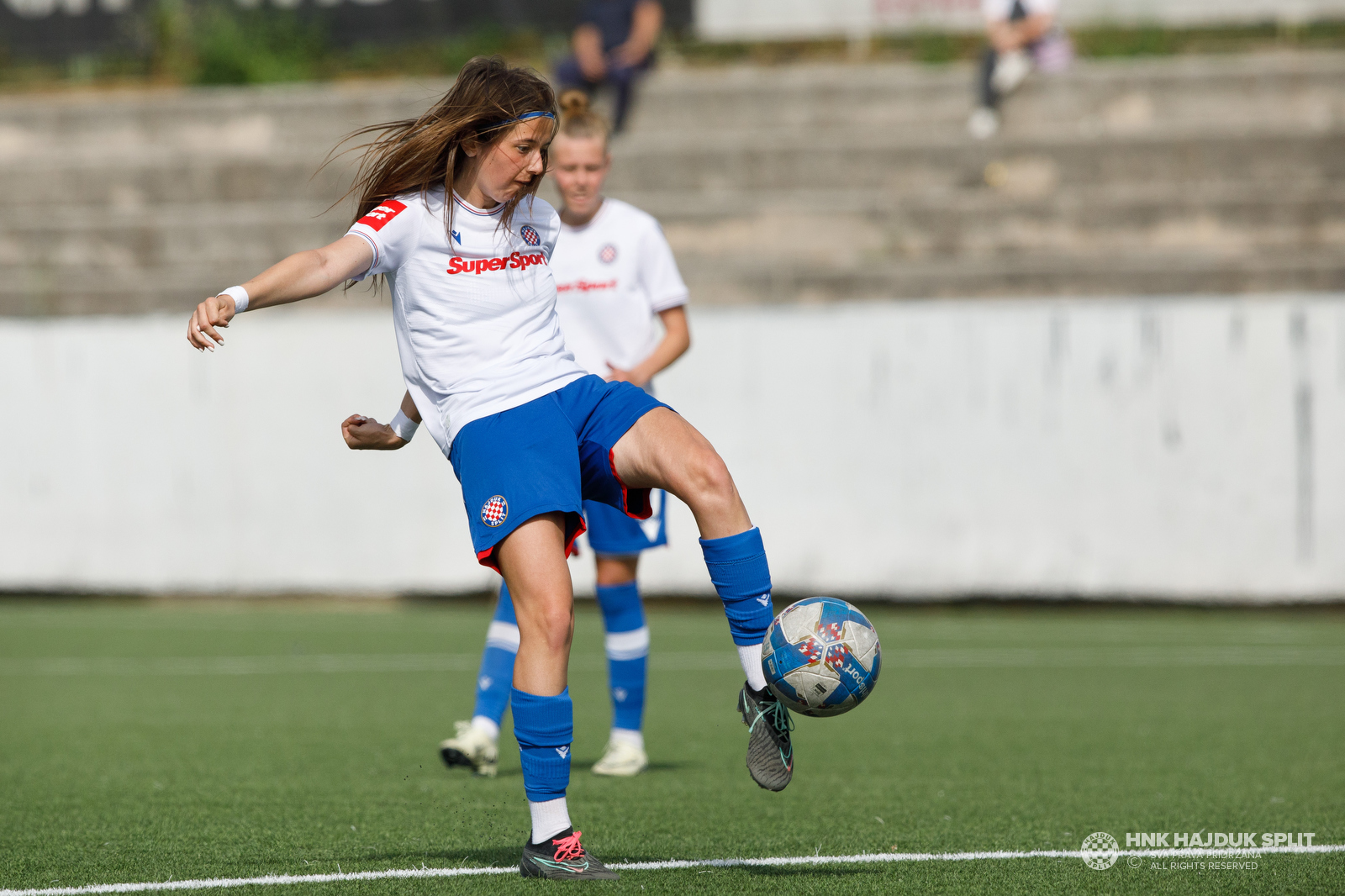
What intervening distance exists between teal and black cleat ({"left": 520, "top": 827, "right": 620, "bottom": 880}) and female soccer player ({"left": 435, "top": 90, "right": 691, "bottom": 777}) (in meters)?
1.95

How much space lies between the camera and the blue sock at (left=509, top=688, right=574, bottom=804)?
3.81 meters

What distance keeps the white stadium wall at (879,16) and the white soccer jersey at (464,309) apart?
13.3 meters

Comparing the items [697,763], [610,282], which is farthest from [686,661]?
[610,282]

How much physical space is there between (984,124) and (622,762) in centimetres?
1073

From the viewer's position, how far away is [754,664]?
12.9 feet

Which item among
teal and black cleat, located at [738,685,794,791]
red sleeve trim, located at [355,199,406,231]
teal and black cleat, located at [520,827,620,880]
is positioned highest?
red sleeve trim, located at [355,199,406,231]

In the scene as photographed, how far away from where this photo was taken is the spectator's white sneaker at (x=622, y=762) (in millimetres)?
5684

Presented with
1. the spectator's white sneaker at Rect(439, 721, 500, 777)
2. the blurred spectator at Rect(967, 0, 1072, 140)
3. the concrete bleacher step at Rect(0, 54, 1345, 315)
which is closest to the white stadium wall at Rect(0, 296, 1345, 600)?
the concrete bleacher step at Rect(0, 54, 1345, 315)

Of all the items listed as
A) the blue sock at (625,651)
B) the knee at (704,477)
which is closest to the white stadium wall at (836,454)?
the blue sock at (625,651)

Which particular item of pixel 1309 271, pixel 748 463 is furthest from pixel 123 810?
pixel 1309 271

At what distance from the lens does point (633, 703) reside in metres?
5.87

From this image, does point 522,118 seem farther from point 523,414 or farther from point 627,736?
point 627,736

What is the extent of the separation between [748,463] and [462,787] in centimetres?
635

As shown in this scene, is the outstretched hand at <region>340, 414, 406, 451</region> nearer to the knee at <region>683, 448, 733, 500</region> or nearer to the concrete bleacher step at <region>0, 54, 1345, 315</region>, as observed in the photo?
the knee at <region>683, 448, 733, 500</region>
